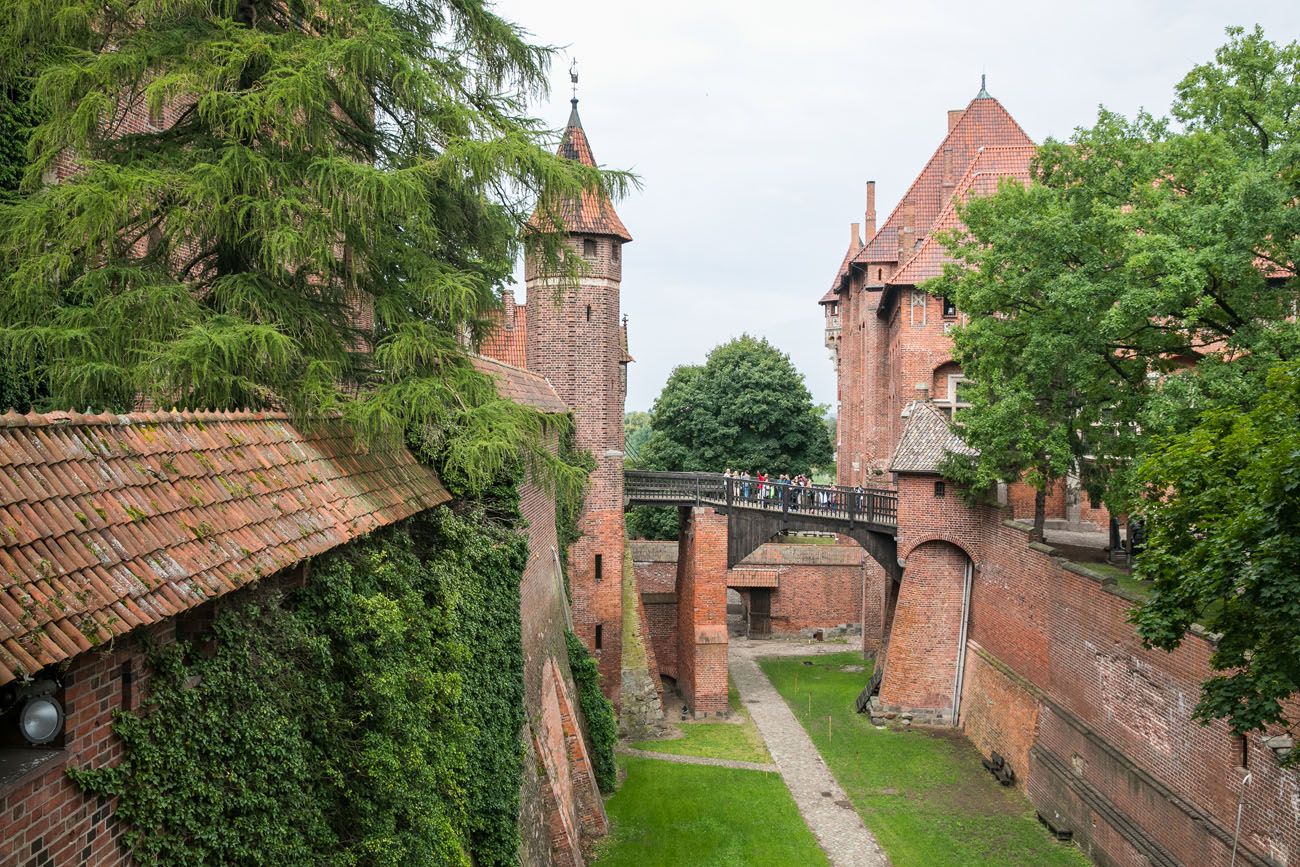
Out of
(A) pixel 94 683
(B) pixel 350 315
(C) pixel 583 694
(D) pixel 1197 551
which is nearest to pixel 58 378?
(B) pixel 350 315

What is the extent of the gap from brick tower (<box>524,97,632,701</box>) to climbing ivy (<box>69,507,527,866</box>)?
1432 centimetres

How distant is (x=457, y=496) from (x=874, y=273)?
1138 inches

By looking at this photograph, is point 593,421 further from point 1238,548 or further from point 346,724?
point 346,724

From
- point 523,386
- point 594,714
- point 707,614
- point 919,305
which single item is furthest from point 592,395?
point 919,305

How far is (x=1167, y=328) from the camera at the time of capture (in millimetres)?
16406

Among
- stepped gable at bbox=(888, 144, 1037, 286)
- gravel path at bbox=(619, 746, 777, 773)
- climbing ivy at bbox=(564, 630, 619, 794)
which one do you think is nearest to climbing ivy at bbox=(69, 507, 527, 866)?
climbing ivy at bbox=(564, 630, 619, 794)

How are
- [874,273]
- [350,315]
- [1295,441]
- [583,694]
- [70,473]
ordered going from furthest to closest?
[874,273], [583,694], [350,315], [1295,441], [70,473]

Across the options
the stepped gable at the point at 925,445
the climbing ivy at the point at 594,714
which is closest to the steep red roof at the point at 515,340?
the climbing ivy at the point at 594,714

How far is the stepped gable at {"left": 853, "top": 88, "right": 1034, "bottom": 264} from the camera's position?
35156 mm

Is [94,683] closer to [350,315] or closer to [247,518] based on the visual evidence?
[247,518]

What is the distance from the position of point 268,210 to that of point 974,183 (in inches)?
1000

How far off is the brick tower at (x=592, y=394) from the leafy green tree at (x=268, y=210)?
15.6 metres

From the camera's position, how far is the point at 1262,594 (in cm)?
838

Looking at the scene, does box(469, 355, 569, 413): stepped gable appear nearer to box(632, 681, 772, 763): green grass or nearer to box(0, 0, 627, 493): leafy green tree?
box(0, 0, 627, 493): leafy green tree
